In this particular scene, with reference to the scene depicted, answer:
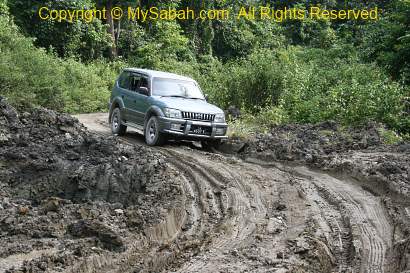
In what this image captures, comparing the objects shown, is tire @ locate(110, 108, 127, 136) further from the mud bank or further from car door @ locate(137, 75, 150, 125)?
the mud bank

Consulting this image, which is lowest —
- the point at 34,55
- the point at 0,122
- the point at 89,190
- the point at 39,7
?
the point at 89,190

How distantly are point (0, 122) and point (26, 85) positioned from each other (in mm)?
7177

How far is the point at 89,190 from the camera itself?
9.23m

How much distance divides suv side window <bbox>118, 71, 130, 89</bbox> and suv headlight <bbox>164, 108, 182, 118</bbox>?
244cm

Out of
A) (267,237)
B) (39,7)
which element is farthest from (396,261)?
(39,7)

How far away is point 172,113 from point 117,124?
8.64 feet

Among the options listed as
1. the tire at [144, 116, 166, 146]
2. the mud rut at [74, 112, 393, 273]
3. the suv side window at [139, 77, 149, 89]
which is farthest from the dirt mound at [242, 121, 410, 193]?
the suv side window at [139, 77, 149, 89]

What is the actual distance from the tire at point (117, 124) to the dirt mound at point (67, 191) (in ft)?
6.20

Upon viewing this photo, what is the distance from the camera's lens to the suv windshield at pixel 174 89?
45.7ft

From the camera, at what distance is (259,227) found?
7.07 m

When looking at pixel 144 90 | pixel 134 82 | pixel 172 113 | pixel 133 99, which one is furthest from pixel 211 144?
pixel 134 82

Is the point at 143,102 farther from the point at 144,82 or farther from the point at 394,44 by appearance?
the point at 394,44

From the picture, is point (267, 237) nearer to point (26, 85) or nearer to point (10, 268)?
point (10, 268)

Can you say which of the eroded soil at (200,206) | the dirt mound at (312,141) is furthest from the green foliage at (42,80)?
the dirt mound at (312,141)
